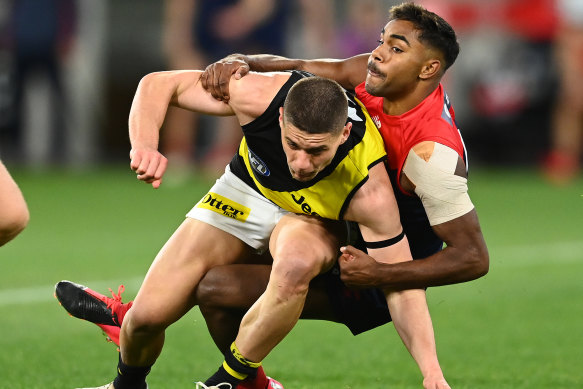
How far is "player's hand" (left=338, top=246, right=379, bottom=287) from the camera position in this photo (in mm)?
4867

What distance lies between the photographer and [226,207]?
18.1 feet

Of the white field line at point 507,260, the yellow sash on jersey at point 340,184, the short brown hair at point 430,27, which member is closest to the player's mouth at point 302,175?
the yellow sash on jersey at point 340,184

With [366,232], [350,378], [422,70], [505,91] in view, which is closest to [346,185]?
[366,232]

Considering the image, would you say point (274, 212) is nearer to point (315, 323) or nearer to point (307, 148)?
point (307, 148)

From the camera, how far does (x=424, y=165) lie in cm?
490

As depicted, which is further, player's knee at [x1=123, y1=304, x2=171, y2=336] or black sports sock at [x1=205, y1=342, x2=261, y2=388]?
player's knee at [x1=123, y1=304, x2=171, y2=336]

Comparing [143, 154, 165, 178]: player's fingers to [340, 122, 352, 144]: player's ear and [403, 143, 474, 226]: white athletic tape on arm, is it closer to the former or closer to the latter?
[340, 122, 352, 144]: player's ear

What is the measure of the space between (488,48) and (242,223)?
37.1 feet

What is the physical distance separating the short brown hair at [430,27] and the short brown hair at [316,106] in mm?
606

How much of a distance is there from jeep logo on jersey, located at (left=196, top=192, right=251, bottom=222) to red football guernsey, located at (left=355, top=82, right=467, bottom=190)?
30.5 inches

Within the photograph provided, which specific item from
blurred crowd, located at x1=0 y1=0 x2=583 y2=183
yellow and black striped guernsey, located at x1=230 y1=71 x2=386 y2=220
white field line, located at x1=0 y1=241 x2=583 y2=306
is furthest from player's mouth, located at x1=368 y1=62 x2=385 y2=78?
blurred crowd, located at x1=0 y1=0 x2=583 y2=183

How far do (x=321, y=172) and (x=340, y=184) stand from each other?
10 cm

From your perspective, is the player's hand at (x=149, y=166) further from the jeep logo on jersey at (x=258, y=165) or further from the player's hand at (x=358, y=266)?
the player's hand at (x=358, y=266)

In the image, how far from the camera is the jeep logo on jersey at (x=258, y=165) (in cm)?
525
